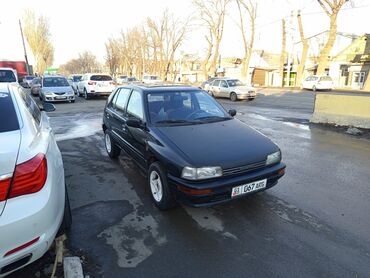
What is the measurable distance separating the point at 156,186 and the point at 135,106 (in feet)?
4.93

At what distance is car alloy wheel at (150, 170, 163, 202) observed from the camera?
12.5ft

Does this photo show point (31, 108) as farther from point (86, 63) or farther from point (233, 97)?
point (86, 63)

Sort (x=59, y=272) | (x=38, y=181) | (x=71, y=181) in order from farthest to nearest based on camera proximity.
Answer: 1. (x=71, y=181)
2. (x=59, y=272)
3. (x=38, y=181)

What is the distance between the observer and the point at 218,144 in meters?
3.67

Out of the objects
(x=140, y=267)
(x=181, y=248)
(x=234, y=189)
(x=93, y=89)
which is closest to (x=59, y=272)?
(x=140, y=267)

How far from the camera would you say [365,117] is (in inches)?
338

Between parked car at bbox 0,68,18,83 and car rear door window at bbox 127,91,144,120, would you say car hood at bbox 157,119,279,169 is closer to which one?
car rear door window at bbox 127,91,144,120

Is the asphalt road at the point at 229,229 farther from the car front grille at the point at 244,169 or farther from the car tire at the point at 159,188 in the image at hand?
Answer: the car front grille at the point at 244,169

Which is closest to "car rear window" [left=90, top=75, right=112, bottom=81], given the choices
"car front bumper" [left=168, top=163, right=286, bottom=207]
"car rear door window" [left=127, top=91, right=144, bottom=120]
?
"car rear door window" [left=127, top=91, right=144, bottom=120]

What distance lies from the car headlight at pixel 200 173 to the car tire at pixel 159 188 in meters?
0.43

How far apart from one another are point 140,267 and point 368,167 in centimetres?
489

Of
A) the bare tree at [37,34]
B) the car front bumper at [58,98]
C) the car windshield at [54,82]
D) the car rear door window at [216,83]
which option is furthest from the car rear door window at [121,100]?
the bare tree at [37,34]

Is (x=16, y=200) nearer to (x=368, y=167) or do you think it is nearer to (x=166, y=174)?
(x=166, y=174)

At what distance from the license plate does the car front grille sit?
17 centimetres
